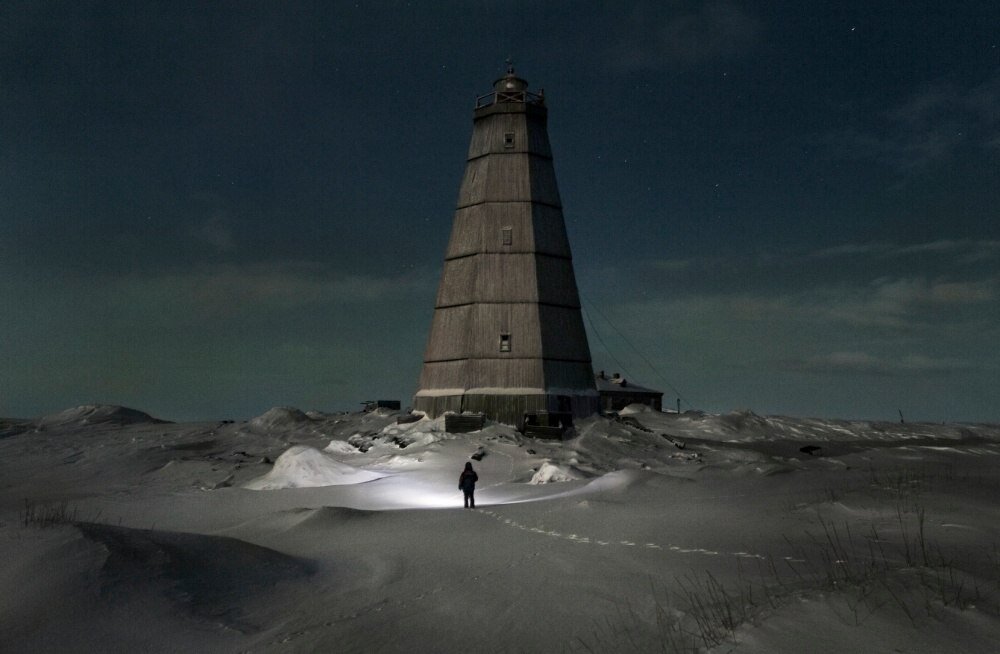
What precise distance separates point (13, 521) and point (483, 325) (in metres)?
24.0

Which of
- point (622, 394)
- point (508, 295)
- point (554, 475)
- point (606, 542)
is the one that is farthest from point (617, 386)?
point (606, 542)

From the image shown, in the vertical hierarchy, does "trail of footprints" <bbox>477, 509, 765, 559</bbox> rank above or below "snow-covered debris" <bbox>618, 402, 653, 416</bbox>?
below

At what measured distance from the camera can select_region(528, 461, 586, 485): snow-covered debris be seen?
76.1 feet

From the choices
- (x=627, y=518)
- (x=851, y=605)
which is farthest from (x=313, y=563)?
(x=851, y=605)

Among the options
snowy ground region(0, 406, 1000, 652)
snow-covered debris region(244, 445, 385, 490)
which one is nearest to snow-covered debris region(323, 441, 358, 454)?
snow-covered debris region(244, 445, 385, 490)

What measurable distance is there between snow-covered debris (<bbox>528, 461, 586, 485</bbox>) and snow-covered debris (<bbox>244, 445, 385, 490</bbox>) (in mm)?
5790

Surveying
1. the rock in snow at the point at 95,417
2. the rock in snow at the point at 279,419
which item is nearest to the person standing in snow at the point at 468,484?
the rock in snow at the point at 279,419

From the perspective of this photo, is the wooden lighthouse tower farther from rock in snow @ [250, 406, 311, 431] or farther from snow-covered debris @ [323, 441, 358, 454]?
rock in snow @ [250, 406, 311, 431]

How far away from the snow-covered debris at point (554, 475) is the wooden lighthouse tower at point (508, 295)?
9.50 metres

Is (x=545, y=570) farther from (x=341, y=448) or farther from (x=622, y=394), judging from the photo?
(x=622, y=394)

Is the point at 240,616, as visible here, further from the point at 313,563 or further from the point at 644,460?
the point at 644,460

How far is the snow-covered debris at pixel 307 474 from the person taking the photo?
79.6 feet

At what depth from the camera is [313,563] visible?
38.7 ft

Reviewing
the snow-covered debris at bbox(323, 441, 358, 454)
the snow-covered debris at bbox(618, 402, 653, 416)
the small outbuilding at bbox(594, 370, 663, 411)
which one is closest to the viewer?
the snow-covered debris at bbox(323, 441, 358, 454)
